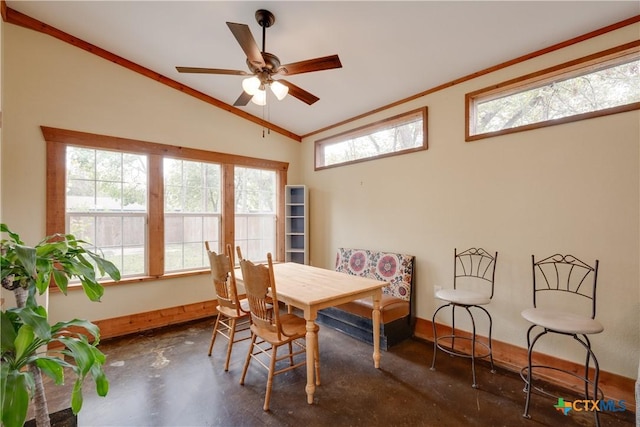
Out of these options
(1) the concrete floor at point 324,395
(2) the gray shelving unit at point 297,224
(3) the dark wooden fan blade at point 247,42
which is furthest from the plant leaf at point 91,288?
(2) the gray shelving unit at point 297,224

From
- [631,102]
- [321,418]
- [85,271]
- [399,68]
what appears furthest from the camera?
[399,68]

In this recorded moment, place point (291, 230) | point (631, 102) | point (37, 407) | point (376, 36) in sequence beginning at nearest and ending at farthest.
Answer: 1. point (37, 407)
2. point (631, 102)
3. point (376, 36)
4. point (291, 230)

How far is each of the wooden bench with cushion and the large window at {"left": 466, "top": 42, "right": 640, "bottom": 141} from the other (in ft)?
5.21

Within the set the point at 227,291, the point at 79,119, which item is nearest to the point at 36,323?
the point at 227,291

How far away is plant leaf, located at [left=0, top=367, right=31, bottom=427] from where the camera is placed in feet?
2.90

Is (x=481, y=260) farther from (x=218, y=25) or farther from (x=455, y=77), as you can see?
(x=218, y=25)

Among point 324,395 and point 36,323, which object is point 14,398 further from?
point 324,395

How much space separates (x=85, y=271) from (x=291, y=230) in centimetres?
358

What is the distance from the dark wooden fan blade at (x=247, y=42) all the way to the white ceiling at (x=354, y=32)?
1.88 ft

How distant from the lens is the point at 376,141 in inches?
150

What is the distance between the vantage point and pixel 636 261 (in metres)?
2.01

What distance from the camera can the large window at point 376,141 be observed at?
3338 mm

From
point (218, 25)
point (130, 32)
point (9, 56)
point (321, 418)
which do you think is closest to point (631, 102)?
point (321, 418)

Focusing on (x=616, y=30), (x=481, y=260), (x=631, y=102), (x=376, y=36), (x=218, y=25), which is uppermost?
(x=218, y=25)
